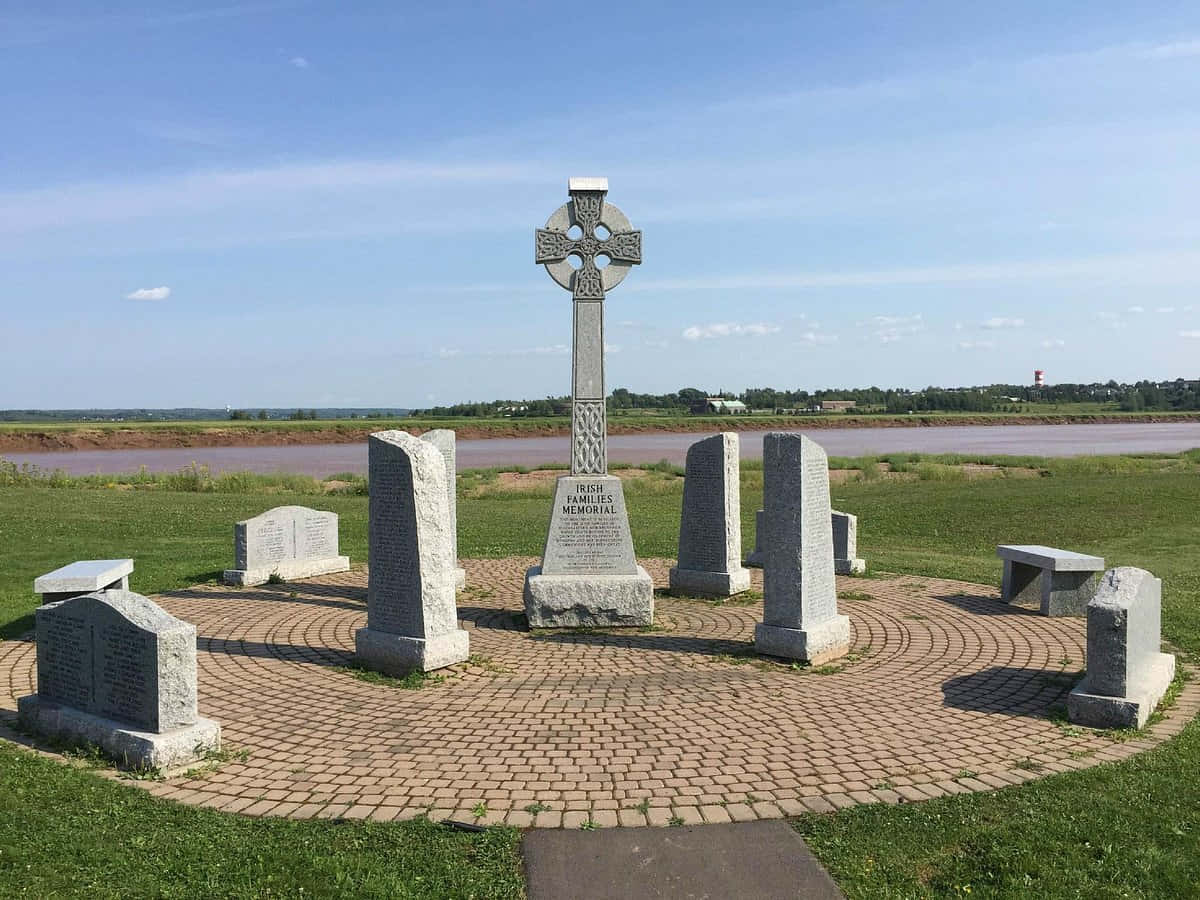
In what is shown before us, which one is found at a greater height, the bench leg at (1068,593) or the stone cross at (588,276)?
the stone cross at (588,276)

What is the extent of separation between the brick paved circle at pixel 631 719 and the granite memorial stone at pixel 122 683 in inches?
11.9

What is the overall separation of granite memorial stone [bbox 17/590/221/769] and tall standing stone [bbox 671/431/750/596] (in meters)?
6.31

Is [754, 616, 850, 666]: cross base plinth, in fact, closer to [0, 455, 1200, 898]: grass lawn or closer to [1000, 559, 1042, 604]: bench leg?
[0, 455, 1200, 898]: grass lawn

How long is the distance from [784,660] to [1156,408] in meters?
121

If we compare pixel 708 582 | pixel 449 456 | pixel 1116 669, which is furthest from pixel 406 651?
pixel 1116 669

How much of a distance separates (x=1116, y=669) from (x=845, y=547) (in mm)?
6073

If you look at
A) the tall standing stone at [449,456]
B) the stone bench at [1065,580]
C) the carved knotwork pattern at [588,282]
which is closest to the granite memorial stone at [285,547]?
the tall standing stone at [449,456]

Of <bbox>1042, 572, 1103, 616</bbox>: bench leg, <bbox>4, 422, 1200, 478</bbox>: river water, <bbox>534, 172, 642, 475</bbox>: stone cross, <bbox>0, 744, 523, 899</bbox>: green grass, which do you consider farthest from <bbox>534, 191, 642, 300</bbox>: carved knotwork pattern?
<bbox>4, 422, 1200, 478</bbox>: river water

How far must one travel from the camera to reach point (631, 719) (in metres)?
5.95

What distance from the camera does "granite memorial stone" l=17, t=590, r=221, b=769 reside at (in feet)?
16.7

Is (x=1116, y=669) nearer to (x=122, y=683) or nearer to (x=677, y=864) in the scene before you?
(x=677, y=864)

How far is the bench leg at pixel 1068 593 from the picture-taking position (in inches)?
Result: 366

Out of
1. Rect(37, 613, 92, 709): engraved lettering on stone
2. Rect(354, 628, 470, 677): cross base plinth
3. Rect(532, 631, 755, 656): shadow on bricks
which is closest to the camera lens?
Rect(37, 613, 92, 709): engraved lettering on stone

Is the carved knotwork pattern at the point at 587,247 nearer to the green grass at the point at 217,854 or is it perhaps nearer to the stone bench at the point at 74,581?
the stone bench at the point at 74,581
